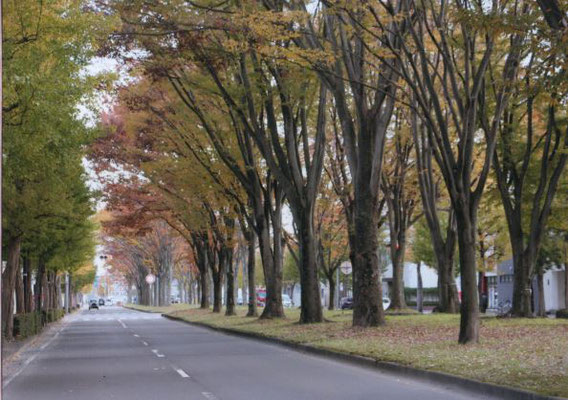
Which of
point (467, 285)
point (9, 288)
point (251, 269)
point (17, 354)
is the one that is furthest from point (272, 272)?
point (467, 285)

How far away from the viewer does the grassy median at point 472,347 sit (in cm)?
1265

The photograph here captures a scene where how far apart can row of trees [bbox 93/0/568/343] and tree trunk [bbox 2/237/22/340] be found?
5.68 metres

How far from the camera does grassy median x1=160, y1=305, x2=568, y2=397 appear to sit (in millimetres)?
12648

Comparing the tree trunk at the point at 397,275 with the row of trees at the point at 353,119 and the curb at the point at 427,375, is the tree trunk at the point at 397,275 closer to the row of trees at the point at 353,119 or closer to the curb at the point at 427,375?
the row of trees at the point at 353,119

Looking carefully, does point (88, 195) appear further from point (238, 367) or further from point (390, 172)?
point (238, 367)

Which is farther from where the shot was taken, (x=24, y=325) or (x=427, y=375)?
(x=24, y=325)

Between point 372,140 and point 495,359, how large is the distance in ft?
34.2

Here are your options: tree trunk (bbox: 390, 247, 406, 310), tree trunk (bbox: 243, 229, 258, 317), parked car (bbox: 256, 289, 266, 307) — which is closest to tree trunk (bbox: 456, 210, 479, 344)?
tree trunk (bbox: 390, 247, 406, 310)

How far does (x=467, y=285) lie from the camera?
1848 centimetres

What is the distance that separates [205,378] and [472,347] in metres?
5.98

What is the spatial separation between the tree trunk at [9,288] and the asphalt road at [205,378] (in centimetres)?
703

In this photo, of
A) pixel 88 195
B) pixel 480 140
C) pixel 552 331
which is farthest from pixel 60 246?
pixel 552 331

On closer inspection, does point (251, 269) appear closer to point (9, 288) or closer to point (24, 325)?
point (24, 325)

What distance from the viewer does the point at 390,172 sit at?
37.4 meters
